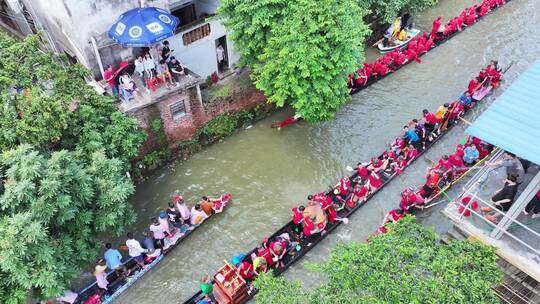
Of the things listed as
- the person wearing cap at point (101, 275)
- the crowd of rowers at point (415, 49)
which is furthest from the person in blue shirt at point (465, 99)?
the person wearing cap at point (101, 275)

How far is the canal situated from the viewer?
12.0 meters

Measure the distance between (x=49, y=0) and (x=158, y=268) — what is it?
9373mm

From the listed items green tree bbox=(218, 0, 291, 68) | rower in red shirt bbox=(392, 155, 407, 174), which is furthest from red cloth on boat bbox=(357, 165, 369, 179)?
green tree bbox=(218, 0, 291, 68)

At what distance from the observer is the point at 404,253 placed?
6453 mm

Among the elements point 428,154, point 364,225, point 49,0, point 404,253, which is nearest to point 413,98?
point 428,154

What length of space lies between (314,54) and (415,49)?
10013mm

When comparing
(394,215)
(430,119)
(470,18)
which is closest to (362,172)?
(394,215)

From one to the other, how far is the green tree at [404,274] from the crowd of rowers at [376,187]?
169 inches

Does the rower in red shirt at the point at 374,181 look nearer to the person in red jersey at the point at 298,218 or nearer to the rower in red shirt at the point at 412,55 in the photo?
the person in red jersey at the point at 298,218

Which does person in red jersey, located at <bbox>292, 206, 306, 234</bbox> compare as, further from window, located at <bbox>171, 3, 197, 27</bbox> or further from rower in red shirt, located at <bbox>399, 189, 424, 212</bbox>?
window, located at <bbox>171, 3, 197, 27</bbox>

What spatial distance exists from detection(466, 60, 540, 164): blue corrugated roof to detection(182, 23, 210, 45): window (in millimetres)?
10178

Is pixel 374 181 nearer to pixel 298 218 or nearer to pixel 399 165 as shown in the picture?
pixel 399 165

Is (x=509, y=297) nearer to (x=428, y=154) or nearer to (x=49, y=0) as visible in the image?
(x=428, y=154)

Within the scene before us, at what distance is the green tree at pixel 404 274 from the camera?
5.88 metres
